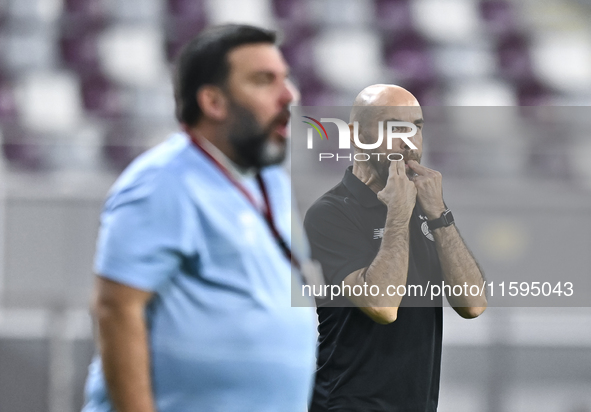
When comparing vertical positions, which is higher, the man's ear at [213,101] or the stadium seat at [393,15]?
the stadium seat at [393,15]

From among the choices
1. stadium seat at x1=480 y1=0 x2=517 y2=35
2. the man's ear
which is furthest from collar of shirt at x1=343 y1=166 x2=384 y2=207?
stadium seat at x1=480 y1=0 x2=517 y2=35

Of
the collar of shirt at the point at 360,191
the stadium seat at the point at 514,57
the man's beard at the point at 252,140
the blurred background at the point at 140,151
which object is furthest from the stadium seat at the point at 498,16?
the man's beard at the point at 252,140

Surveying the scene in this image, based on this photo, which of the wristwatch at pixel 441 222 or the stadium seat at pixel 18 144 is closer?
the wristwatch at pixel 441 222

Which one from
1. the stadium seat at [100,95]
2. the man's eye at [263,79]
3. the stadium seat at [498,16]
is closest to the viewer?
the man's eye at [263,79]

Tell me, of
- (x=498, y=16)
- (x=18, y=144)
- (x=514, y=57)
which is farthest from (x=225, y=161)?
(x=498, y=16)

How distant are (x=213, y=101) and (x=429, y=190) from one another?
42 centimetres

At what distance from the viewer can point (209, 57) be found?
1.23m

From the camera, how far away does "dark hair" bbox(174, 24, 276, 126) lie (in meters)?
1.23

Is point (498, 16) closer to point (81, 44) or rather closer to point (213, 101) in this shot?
point (81, 44)

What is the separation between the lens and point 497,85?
610 cm

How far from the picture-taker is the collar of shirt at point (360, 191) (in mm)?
1421

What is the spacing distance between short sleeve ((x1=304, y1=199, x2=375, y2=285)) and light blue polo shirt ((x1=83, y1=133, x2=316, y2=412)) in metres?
0.19

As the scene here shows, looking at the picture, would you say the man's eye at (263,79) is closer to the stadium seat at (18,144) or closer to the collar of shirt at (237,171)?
the collar of shirt at (237,171)

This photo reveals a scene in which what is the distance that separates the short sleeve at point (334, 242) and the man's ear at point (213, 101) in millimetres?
336
